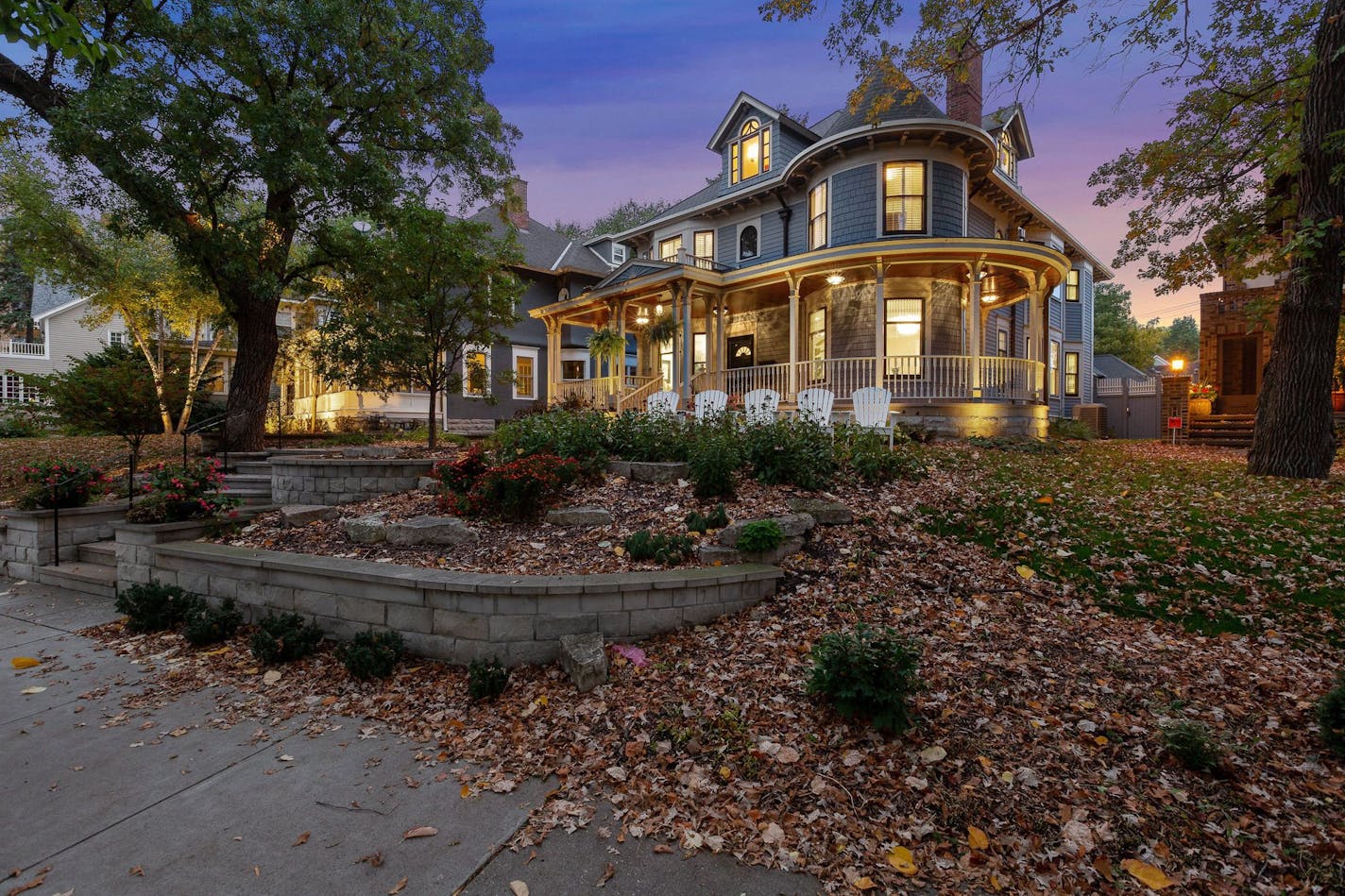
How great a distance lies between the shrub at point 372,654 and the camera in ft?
11.3

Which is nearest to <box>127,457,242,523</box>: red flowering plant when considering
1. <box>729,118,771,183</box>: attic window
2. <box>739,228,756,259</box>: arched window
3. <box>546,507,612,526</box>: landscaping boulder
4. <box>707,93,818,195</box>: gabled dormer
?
<box>546,507,612,526</box>: landscaping boulder

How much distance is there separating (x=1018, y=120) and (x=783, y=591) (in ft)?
62.6

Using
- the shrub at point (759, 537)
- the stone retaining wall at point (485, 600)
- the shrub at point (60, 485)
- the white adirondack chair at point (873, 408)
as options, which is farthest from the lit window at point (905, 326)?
the shrub at point (60, 485)

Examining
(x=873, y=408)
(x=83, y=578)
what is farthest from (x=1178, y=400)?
(x=83, y=578)

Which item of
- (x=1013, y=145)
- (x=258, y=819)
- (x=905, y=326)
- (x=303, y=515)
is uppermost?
(x=1013, y=145)

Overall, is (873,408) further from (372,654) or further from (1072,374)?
(1072,374)

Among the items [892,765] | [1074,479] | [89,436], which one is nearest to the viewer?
[892,765]

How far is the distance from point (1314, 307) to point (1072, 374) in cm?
1587

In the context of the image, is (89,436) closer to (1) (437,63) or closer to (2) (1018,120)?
(1) (437,63)

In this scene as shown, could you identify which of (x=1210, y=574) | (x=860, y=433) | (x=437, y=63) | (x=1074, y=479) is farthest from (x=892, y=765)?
(x=437, y=63)

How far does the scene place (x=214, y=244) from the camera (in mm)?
8000

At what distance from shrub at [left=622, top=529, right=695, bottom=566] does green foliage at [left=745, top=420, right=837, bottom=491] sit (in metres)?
1.75

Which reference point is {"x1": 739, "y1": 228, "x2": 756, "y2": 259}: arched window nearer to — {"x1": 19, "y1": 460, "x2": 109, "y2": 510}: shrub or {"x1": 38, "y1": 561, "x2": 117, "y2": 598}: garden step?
{"x1": 19, "y1": 460, "x2": 109, "y2": 510}: shrub

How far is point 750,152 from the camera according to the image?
16047 millimetres
